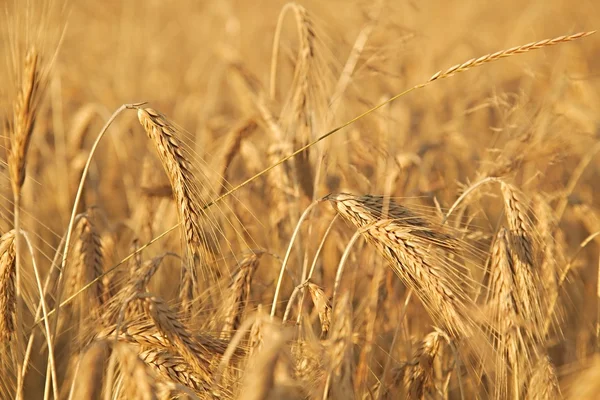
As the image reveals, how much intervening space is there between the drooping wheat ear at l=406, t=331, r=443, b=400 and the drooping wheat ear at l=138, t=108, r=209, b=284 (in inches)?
24.4

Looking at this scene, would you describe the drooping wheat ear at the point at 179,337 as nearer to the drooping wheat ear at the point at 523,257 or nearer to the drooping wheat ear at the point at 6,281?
the drooping wheat ear at the point at 6,281

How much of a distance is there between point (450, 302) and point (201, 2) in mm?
6265

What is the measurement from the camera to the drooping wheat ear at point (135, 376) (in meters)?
1.19

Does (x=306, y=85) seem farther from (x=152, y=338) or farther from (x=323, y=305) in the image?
(x=152, y=338)

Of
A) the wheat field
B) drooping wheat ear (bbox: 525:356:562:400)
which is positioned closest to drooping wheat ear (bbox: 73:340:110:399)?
the wheat field

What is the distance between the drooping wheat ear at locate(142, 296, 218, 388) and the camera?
1.46 meters

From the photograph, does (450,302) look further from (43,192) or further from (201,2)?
(201,2)

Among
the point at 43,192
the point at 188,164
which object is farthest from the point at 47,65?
the point at 43,192

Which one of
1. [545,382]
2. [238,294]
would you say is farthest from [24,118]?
[545,382]

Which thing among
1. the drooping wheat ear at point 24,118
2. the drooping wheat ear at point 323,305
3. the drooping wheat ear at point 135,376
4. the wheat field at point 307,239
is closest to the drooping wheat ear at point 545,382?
the wheat field at point 307,239

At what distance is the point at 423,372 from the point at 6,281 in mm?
1063

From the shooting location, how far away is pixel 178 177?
1574mm

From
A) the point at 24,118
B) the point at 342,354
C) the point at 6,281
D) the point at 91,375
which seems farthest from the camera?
the point at 6,281

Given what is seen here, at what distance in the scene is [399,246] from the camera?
1.53 meters
